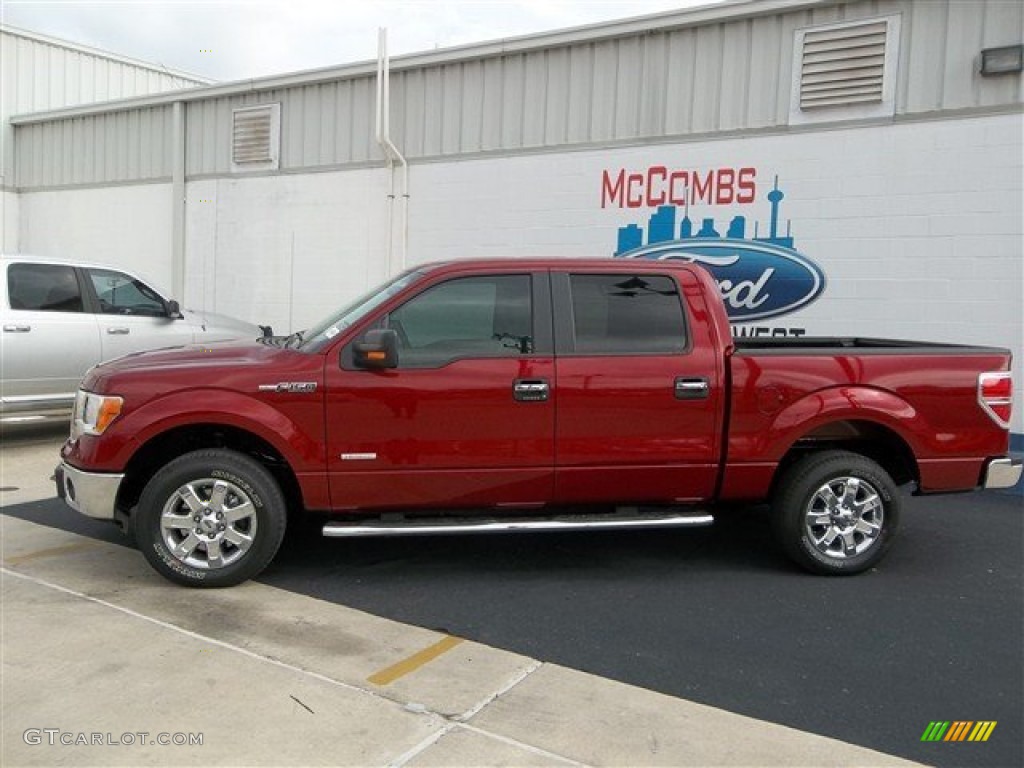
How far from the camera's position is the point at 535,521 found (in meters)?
5.09

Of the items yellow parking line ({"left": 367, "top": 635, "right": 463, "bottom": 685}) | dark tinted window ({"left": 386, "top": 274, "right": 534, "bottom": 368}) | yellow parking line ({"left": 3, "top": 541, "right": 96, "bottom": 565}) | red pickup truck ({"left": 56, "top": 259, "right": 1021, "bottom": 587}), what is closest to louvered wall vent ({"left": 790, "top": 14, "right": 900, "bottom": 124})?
red pickup truck ({"left": 56, "top": 259, "right": 1021, "bottom": 587})

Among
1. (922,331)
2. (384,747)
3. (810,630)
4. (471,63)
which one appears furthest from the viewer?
(471,63)

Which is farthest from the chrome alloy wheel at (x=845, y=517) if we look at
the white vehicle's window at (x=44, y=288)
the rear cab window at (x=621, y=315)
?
the white vehicle's window at (x=44, y=288)

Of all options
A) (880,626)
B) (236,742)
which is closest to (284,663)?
(236,742)

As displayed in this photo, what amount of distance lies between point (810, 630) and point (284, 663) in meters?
2.59

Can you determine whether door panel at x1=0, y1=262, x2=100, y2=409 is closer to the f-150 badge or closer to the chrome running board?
the f-150 badge

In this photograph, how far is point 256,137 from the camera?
514 inches

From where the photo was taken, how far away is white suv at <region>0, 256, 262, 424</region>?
8648 millimetres

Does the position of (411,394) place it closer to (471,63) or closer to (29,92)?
(471,63)

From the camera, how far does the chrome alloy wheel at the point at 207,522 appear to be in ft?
15.8

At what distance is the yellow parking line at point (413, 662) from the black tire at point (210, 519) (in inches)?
47.9

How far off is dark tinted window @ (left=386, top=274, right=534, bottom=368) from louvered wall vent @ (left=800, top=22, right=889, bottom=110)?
208 inches

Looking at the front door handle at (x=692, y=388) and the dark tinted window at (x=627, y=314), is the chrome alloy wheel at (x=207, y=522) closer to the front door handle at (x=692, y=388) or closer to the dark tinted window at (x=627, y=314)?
the dark tinted window at (x=627, y=314)

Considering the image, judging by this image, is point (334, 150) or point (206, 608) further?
point (334, 150)
